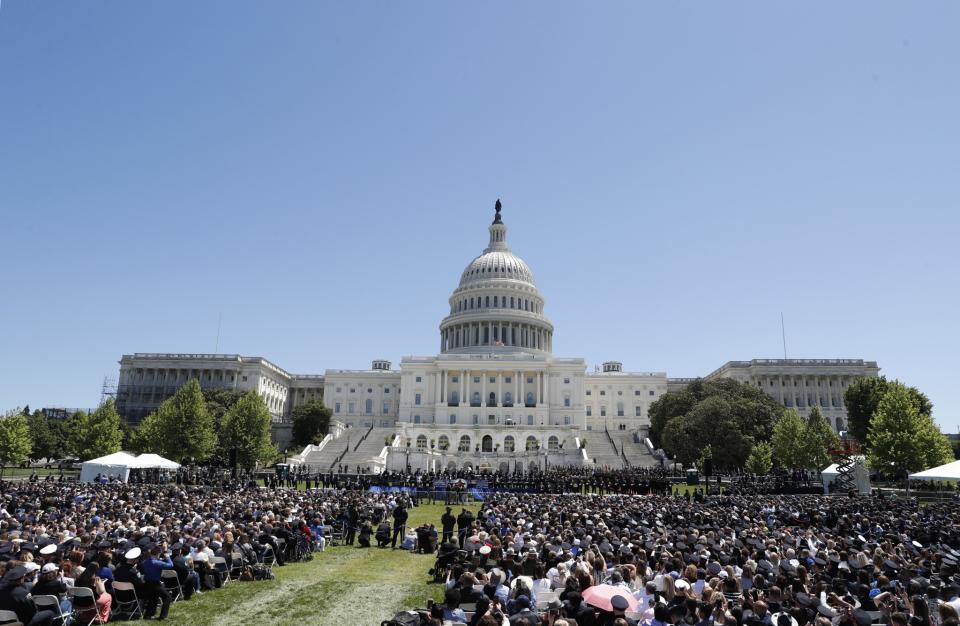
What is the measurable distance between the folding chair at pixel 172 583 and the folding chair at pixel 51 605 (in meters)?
3.17

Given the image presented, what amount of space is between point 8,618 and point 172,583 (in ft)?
Result: 19.0

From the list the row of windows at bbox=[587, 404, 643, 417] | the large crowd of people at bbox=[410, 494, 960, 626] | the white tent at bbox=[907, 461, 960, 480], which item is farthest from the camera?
the row of windows at bbox=[587, 404, 643, 417]

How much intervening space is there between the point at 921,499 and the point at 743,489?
13.5 m

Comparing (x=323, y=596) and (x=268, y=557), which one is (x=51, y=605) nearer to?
(x=323, y=596)

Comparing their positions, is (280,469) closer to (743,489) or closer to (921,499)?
(743,489)

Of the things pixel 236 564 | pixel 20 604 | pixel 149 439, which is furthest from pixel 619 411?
pixel 20 604

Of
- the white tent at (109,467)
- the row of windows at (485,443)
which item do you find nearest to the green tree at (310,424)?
the row of windows at (485,443)

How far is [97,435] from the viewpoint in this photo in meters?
72.0

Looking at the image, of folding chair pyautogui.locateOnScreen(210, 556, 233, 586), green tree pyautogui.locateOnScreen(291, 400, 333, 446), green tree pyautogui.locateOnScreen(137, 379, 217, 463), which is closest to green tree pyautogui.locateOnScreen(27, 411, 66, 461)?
green tree pyautogui.locateOnScreen(137, 379, 217, 463)

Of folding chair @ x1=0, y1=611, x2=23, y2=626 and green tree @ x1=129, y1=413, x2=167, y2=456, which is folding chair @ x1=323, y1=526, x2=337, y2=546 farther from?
green tree @ x1=129, y1=413, x2=167, y2=456

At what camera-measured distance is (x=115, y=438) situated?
73312 mm

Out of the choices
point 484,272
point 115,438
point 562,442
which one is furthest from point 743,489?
point 484,272

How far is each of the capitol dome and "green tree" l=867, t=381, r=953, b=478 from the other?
78494 millimetres

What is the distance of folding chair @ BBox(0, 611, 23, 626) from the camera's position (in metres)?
11.0
